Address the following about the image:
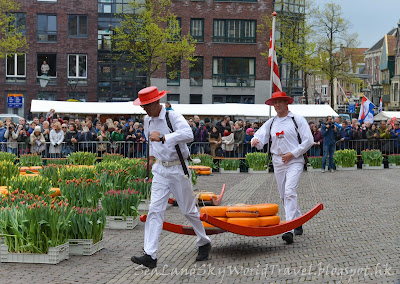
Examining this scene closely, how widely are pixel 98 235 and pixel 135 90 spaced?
50.0 metres

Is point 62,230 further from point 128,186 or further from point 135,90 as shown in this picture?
point 135,90

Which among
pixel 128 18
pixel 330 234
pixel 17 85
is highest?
pixel 128 18

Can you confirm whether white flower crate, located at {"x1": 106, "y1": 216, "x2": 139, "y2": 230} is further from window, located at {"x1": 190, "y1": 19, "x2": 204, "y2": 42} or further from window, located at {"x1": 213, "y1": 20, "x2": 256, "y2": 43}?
window, located at {"x1": 213, "y1": 20, "x2": 256, "y2": 43}

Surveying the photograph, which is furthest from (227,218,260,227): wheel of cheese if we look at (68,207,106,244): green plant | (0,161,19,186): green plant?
(0,161,19,186): green plant

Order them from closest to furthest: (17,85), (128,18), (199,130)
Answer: (199,130) → (128,18) → (17,85)

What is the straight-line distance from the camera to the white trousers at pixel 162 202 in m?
8.09

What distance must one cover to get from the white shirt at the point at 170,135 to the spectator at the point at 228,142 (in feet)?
57.8

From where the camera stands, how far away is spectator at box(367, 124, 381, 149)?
92.1ft

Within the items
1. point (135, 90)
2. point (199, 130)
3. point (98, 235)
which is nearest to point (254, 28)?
point (135, 90)

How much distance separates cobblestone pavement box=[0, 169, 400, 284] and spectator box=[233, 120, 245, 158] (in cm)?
1245

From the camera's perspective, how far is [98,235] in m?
9.24

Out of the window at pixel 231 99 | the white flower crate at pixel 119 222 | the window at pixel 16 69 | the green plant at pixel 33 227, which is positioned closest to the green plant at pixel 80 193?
the white flower crate at pixel 119 222

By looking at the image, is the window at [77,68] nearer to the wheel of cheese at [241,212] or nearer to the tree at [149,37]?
the tree at [149,37]

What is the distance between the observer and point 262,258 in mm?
8758
